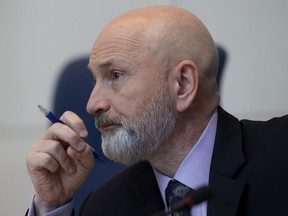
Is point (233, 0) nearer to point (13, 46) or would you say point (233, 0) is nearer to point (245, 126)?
point (245, 126)

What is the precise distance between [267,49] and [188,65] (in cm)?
71

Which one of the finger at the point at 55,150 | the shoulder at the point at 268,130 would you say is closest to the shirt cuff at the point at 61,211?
the finger at the point at 55,150

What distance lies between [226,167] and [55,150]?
416 mm

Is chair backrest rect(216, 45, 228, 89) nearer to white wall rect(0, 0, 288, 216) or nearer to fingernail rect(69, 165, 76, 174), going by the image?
white wall rect(0, 0, 288, 216)

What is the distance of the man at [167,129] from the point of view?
1.14m

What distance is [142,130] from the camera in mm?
1179

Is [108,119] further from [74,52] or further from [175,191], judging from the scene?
[74,52]

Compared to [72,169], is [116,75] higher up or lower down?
higher up

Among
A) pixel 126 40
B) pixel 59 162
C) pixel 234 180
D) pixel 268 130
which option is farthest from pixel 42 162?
pixel 268 130

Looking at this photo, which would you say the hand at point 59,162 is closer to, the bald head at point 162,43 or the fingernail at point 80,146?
the fingernail at point 80,146

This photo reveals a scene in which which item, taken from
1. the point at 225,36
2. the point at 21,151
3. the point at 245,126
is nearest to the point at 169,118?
the point at 245,126

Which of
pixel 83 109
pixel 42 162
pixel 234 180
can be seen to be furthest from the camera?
pixel 83 109

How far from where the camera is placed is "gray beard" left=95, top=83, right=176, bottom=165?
116 centimetres

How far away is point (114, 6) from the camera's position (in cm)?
184
